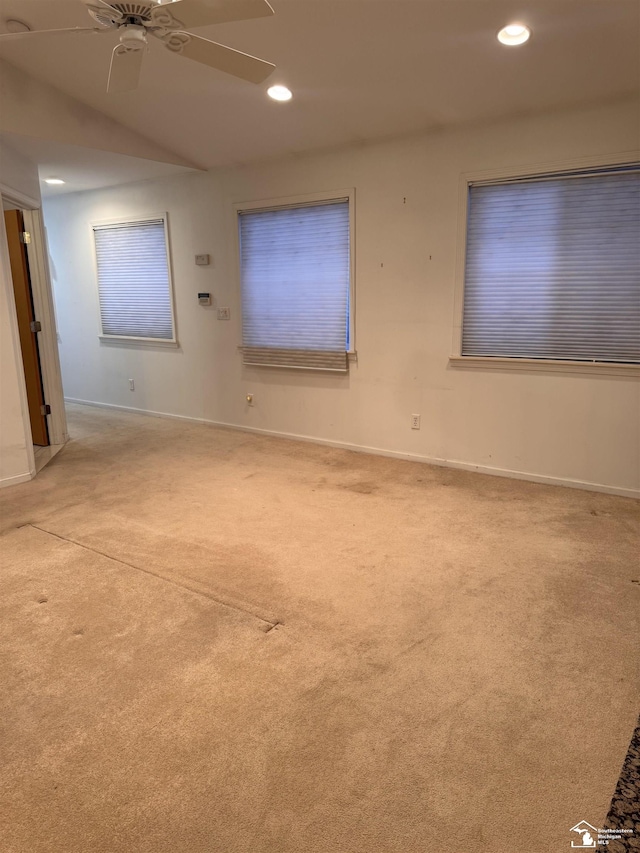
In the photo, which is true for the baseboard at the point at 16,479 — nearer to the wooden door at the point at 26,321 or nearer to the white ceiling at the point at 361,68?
Result: the wooden door at the point at 26,321

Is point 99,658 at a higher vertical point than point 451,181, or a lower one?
lower

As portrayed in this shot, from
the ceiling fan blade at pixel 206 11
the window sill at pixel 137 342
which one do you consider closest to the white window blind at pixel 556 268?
the ceiling fan blade at pixel 206 11

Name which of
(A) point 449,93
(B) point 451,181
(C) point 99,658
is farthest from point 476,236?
(C) point 99,658

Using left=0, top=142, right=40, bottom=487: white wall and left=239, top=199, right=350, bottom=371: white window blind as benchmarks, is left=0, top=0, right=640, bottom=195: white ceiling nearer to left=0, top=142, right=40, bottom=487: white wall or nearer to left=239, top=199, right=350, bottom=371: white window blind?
left=0, top=142, right=40, bottom=487: white wall

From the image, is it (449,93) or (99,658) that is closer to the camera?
(99,658)

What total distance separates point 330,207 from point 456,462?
2438mm

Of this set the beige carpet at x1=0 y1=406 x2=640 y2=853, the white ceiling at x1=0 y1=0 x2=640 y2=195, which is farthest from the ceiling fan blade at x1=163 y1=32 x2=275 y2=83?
the beige carpet at x1=0 y1=406 x2=640 y2=853

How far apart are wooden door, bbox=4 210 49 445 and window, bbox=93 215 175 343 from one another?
1.45 metres

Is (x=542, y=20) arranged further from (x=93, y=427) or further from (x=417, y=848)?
(x=93, y=427)

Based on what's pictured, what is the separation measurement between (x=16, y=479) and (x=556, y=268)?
14.1ft

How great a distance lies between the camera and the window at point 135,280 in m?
5.98

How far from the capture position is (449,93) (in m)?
3.57

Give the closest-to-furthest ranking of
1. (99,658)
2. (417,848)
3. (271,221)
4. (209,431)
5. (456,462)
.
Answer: (417,848)
(99,658)
(456,462)
(271,221)
(209,431)

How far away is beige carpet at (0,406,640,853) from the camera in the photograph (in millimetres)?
1512
